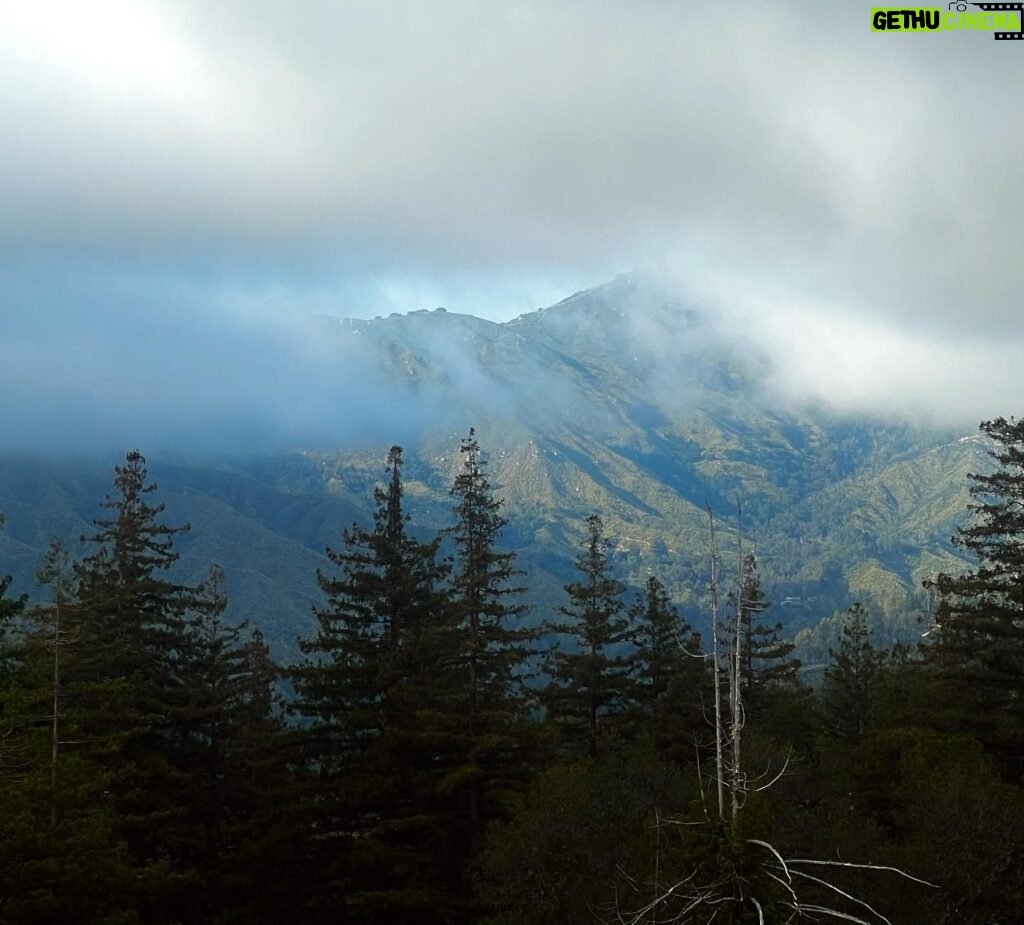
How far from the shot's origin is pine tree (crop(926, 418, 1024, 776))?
40.6 metres

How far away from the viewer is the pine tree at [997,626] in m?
40.6

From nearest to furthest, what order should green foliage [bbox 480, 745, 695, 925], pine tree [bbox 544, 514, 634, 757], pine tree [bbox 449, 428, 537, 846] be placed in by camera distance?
1. green foliage [bbox 480, 745, 695, 925]
2. pine tree [bbox 449, 428, 537, 846]
3. pine tree [bbox 544, 514, 634, 757]

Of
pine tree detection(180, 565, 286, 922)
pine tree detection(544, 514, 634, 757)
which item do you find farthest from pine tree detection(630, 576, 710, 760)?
pine tree detection(180, 565, 286, 922)

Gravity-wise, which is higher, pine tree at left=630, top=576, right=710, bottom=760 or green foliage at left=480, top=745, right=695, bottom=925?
pine tree at left=630, top=576, right=710, bottom=760

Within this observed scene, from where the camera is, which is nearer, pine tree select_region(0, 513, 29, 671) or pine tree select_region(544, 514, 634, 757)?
pine tree select_region(0, 513, 29, 671)

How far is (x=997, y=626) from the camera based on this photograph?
136 ft

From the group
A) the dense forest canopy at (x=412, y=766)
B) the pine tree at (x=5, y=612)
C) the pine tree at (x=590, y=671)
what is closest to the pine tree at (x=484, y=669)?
the dense forest canopy at (x=412, y=766)

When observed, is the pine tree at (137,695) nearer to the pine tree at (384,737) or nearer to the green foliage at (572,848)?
the pine tree at (384,737)

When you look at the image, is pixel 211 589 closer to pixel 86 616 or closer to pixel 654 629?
pixel 86 616

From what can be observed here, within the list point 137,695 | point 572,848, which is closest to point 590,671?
point 572,848

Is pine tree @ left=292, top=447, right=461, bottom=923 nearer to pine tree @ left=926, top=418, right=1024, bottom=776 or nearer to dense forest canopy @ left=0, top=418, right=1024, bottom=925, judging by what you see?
dense forest canopy @ left=0, top=418, right=1024, bottom=925

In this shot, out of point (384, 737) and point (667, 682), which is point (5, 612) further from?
point (667, 682)

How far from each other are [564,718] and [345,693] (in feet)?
57.8

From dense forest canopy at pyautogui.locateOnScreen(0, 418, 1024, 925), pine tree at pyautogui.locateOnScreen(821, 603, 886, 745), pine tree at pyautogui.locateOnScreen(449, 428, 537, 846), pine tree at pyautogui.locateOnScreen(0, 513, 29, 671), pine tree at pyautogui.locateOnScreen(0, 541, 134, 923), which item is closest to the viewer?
pine tree at pyautogui.locateOnScreen(0, 541, 134, 923)
